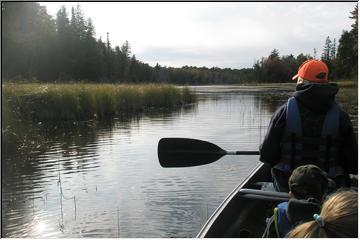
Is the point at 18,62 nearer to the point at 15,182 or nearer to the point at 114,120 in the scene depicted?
the point at 114,120

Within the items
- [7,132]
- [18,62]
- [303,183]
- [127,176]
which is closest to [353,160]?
[303,183]

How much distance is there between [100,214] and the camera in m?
6.12

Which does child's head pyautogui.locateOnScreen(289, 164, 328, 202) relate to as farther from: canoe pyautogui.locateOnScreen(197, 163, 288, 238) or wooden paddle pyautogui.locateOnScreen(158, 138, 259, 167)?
wooden paddle pyautogui.locateOnScreen(158, 138, 259, 167)

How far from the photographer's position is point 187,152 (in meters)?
5.23

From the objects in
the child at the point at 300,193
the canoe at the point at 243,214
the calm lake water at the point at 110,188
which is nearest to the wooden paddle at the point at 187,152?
the calm lake water at the point at 110,188

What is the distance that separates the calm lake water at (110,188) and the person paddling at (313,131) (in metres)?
2.23

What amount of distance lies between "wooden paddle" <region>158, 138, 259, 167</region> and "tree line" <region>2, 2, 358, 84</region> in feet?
60.5

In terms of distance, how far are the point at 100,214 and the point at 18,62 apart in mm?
40486

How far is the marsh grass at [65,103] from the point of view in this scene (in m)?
10.8

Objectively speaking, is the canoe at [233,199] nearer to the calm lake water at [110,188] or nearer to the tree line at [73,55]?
the calm lake water at [110,188]

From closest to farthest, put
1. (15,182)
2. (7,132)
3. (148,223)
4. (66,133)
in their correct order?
(148,223)
(15,182)
(7,132)
(66,133)

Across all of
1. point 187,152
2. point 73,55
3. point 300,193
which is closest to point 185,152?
point 187,152

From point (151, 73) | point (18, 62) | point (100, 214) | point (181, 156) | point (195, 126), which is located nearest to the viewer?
point (181, 156)

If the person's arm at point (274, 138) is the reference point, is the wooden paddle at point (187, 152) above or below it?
below
